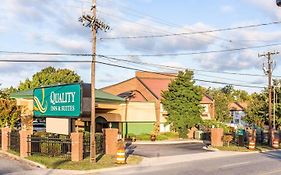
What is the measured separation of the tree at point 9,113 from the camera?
3392 centimetres

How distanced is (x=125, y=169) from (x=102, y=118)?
67.4 feet

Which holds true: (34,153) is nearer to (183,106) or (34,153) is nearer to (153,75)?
(183,106)

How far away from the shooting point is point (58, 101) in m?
28.2

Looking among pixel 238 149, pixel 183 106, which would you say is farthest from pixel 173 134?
pixel 238 149

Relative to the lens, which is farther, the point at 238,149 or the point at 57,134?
the point at 238,149

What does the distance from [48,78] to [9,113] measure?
43.3 metres

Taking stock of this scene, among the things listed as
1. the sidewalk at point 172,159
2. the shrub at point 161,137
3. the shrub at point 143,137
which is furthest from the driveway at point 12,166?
the shrub at point 161,137

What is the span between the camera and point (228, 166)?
23.4 metres

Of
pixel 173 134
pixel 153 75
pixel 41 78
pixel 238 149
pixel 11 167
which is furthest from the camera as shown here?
pixel 41 78

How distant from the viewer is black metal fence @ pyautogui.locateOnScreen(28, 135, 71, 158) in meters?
24.5

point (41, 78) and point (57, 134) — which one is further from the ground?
point (41, 78)

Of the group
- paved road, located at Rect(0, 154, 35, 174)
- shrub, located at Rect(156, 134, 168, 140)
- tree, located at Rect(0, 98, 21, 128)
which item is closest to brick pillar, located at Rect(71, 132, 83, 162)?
paved road, located at Rect(0, 154, 35, 174)

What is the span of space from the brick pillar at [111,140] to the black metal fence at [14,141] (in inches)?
229

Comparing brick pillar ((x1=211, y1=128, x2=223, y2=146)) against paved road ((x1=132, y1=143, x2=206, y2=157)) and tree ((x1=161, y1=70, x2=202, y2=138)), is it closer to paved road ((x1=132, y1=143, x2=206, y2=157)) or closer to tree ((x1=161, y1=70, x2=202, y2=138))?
paved road ((x1=132, y1=143, x2=206, y2=157))
